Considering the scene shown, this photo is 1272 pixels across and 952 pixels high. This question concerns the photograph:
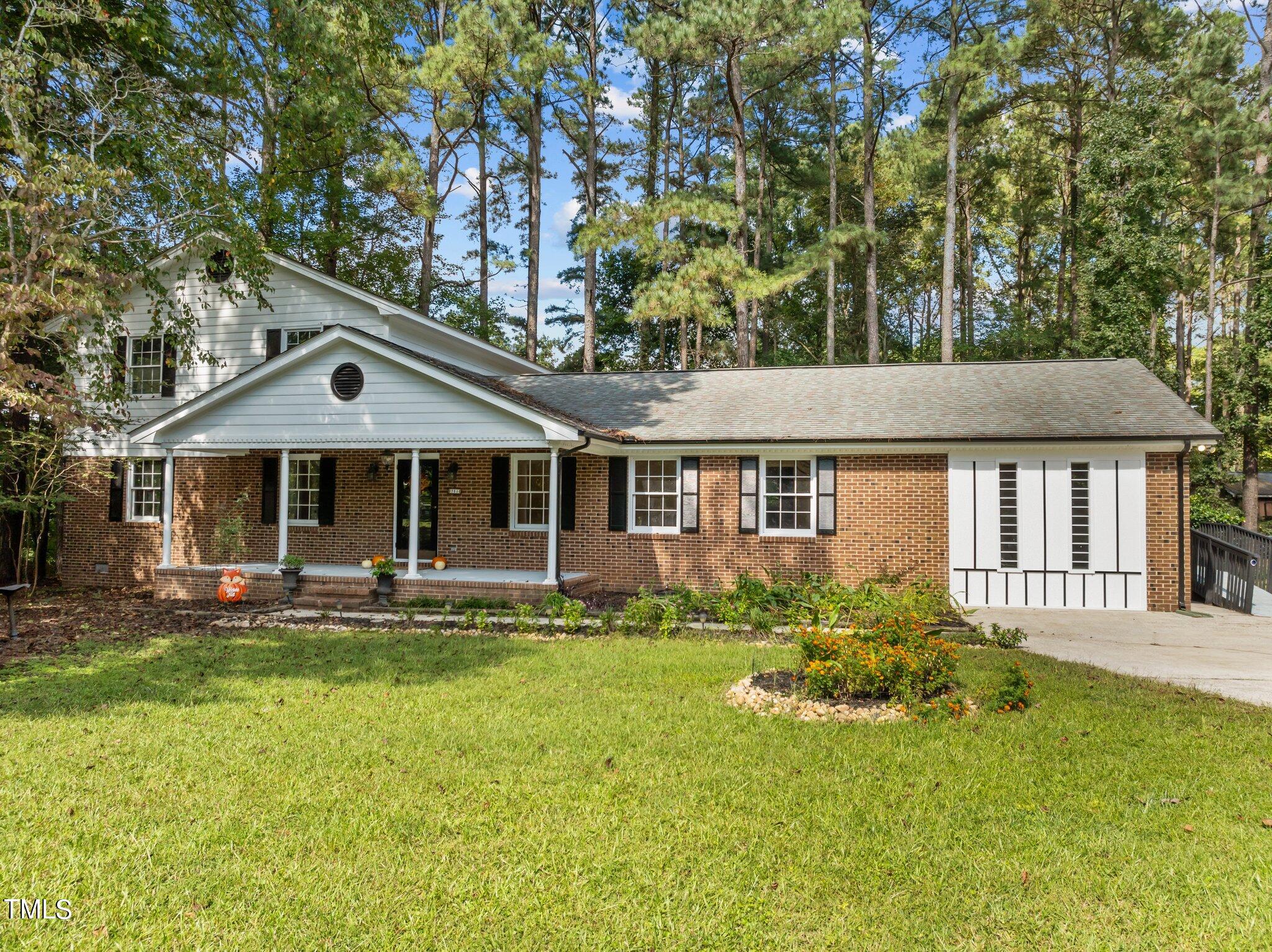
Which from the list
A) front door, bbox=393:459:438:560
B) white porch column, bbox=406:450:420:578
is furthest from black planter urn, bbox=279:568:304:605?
front door, bbox=393:459:438:560

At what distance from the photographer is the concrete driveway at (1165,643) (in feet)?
25.0

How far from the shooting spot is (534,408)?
12.1 metres

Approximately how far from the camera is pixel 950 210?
23078 mm

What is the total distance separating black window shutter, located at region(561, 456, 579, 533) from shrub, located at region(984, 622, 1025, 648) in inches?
299

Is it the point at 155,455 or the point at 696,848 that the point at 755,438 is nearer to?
the point at 696,848

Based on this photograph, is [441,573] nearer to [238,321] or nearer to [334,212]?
[238,321]

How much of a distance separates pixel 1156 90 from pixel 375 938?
31.1m

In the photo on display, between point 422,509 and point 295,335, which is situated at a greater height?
point 295,335

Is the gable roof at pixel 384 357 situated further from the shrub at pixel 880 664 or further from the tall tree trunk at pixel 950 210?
the tall tree trunk at pixel 950 210

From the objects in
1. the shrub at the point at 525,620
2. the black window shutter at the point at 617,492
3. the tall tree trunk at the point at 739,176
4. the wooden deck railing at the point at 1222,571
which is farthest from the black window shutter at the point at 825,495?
the tall tree trunk at the point at 739,176

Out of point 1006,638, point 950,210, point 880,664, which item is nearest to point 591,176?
point 950,210

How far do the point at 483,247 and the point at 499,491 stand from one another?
18.1 m

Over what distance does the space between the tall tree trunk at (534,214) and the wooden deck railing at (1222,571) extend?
747 inches

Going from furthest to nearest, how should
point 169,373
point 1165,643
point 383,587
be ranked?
point 169,373
point 383,587
point 1165,643
